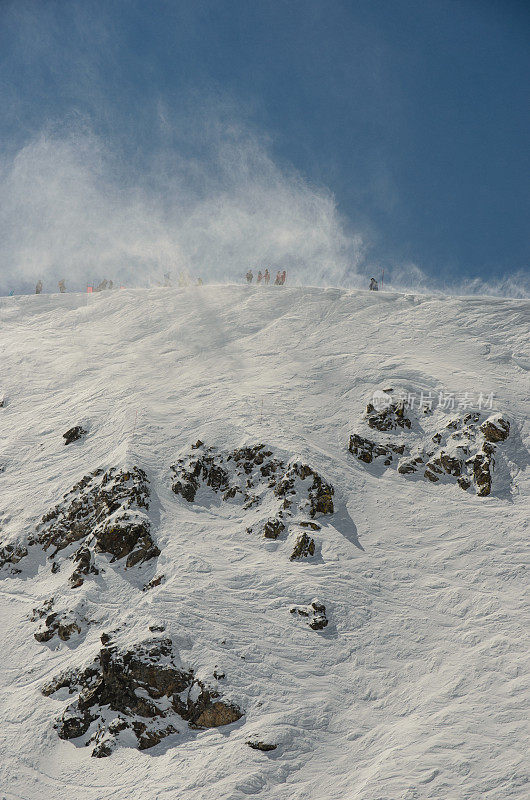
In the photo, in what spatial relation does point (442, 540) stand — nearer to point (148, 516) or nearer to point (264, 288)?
point (148, 516)

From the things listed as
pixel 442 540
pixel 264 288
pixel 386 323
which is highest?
pixel 264 288

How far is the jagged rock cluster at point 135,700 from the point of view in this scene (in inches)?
479

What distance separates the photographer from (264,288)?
1383 inches


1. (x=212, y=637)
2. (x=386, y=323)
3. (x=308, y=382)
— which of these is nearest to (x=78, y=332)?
(x=308, y=382)

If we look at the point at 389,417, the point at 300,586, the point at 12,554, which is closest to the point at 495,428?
the point at 389,417

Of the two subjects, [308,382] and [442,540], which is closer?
[442,540]

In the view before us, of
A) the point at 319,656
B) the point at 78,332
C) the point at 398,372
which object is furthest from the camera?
the point at 78,332

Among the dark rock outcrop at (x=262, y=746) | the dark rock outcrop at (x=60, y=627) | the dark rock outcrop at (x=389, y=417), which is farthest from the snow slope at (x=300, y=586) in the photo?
the dark rock outcrop at (x=389, y=417)

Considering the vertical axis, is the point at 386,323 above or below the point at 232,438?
above

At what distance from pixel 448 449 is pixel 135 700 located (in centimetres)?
1315

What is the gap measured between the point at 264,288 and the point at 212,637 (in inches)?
1008

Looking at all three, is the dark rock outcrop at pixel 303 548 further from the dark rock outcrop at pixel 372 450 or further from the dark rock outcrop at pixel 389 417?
the dark rock outcrop at pixel 389 417

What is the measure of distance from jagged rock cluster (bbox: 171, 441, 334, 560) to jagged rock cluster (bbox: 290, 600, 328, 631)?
2.40 m

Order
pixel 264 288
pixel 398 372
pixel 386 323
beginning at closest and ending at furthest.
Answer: pixel 398 372 → pixel 386 323 → pixel 264 288
